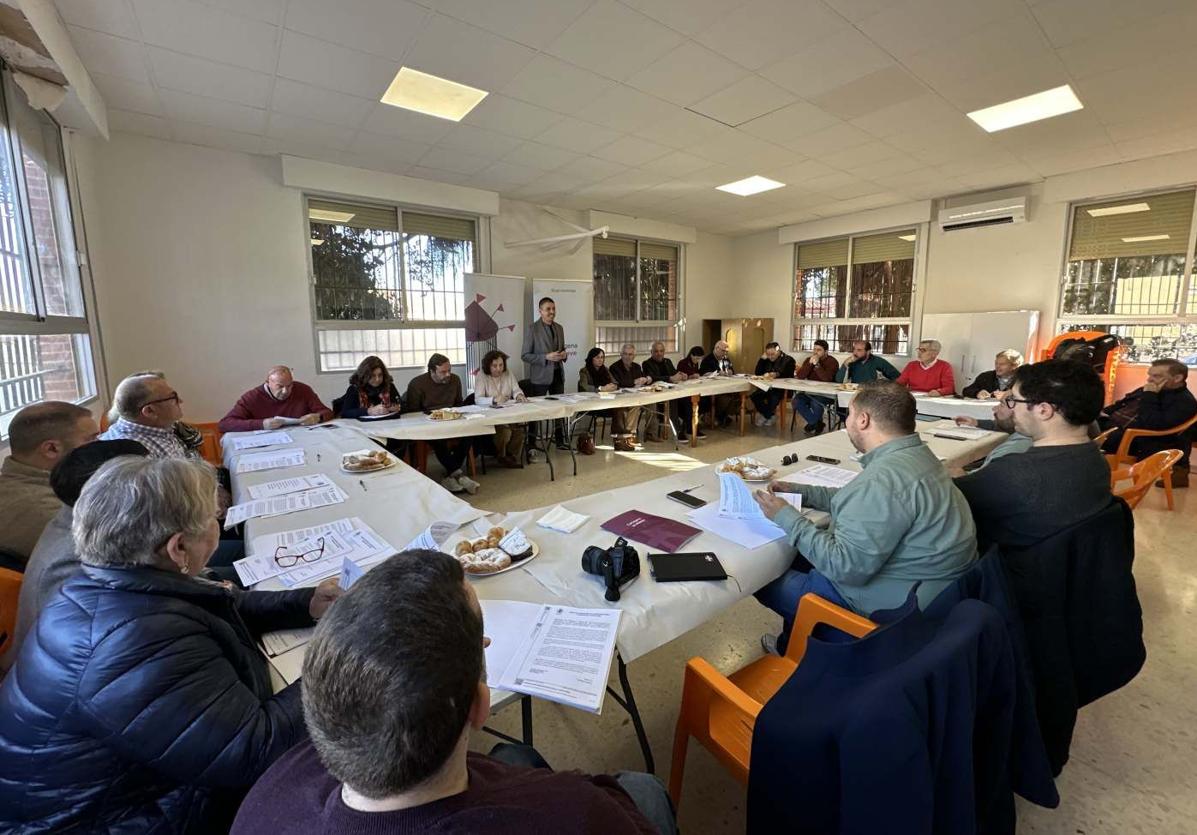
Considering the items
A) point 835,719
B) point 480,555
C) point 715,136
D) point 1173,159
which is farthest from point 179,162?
point 1173,159

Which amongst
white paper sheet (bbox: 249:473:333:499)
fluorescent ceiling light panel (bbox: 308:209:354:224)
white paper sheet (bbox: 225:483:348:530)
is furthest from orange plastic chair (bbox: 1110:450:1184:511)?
fluorescent ceiling light panel (bbox: 308:209:354:224)

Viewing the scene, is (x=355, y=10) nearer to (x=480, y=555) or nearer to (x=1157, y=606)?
(x=480, y=555)

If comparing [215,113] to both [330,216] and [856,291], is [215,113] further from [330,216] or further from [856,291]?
[856,291]

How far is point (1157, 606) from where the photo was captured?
8.25 ft

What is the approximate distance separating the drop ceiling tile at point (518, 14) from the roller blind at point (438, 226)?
3426 millimetres

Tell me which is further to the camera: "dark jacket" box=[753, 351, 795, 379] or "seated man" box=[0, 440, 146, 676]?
"dark jacket" box=[753, 351, 795, 379]

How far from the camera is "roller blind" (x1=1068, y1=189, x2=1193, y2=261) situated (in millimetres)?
5113

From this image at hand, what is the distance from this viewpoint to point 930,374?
19.0 ft

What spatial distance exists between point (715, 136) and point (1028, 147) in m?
2.95

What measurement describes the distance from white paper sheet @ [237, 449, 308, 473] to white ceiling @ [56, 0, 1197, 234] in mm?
2290

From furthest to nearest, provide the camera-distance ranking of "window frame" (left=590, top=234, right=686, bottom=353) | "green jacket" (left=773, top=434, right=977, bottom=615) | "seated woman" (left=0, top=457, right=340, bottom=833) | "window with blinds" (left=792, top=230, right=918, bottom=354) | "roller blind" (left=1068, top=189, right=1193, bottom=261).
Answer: "window frame" (left=590, top=234, right=686, bottom=353), "window with blinds" (left=792, top=230, right=918, bottom=354), "roller blind" (left=1068, top=189, right=1193, bottom=261), "green jacket" (left=773, top=434, right=977, bottom=615), "seated woman" (left=0, top=457, right=340, bottom=833)

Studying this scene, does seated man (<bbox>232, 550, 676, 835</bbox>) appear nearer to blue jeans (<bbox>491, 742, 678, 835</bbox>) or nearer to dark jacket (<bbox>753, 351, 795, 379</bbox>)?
blue jeans (<bbox>491, 742, 678, 835</bbox>)

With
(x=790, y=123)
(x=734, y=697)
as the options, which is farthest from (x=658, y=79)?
(x=734, y=697)

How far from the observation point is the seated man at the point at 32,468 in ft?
4.81
